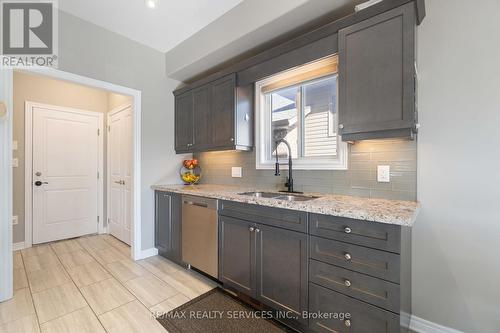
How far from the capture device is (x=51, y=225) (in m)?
3.38

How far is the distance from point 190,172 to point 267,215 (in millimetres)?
1955

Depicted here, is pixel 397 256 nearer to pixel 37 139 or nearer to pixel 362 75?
pixel 362 75

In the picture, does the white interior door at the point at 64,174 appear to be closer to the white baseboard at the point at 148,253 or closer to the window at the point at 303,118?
the white baseboard at the point at 148,253

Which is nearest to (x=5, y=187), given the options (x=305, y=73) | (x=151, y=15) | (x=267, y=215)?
(x=151, y=15)

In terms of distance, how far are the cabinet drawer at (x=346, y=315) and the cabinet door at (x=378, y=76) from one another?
106 centimetres

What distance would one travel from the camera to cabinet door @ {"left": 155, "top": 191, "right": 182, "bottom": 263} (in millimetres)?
2582

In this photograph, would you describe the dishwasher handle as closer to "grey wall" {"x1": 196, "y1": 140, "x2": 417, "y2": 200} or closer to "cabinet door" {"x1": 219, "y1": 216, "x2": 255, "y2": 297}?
"cabinet door" {"x1": 219, "y1": 216, "x2": 255, "y2": 297}

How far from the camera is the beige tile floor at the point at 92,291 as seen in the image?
64.8 inches

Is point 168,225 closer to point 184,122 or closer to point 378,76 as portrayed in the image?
point 184,122

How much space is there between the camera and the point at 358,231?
124cm

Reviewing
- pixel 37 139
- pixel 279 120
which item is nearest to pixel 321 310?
pixel 279 120

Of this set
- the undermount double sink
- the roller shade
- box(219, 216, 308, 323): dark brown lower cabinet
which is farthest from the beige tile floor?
the roller shade

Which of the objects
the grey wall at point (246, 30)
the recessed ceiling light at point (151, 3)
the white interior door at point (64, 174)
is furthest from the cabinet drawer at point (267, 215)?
the white interior door at point (64, 174)

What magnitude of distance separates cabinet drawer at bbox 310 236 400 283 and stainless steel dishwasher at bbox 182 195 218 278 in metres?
1.06
